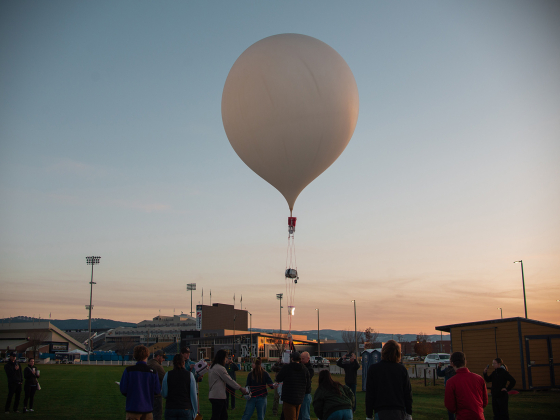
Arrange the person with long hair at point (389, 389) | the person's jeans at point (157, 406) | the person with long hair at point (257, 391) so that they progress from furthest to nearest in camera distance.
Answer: the person with long hair at point (257, 391), the person's jeans at point (157, 406), the person with long hair at point (389, 389)

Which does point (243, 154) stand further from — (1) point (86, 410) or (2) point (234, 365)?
(1) point (86, 410)

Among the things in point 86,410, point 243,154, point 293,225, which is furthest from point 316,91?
point 86,410

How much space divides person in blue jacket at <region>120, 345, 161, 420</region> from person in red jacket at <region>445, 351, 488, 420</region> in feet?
12.5

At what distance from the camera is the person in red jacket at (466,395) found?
5.82 m

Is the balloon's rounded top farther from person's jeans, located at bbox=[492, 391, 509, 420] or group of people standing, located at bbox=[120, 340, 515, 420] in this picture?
person's jeans, located at bbox=[492, 391, 509, 420]

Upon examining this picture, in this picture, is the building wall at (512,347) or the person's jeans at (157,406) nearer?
the person's jeans at (157,406)

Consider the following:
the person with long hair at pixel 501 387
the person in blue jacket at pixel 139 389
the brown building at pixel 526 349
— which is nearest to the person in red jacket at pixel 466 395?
the person in blue jacket at pixel 139 389

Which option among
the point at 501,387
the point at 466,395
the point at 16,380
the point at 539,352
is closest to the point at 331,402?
the point at 466,395

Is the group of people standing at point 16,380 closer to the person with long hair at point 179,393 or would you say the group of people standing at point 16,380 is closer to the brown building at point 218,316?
the person with long hair at point 179,393

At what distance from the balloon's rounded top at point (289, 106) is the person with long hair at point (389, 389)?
8.51 metres

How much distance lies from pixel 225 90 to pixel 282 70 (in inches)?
81.5

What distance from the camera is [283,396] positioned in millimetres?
8164

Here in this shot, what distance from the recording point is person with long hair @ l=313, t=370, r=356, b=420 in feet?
21.0

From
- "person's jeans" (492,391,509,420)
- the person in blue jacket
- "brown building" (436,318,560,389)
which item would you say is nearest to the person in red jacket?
the person in blue jacket
